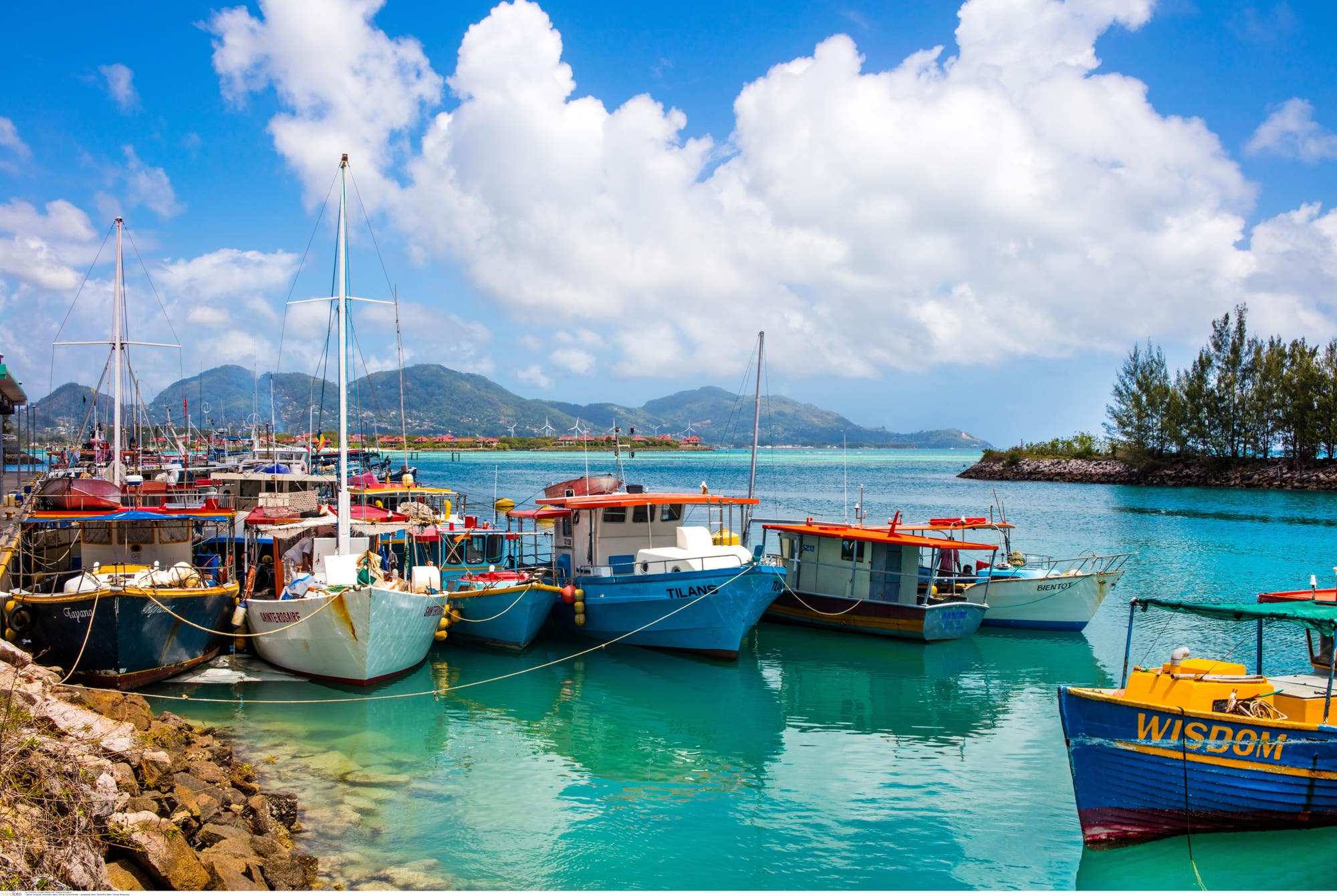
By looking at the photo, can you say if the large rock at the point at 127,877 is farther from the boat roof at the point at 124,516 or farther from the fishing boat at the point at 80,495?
the fishing boat at the point at 80,495

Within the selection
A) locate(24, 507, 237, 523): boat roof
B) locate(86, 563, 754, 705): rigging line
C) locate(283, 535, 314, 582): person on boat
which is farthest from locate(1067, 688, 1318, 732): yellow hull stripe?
locate(283, 535, 314, 582): person on boat

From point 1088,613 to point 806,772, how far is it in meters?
13.9

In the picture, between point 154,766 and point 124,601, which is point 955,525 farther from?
point 124,601

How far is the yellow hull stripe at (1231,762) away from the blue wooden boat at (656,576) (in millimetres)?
9224

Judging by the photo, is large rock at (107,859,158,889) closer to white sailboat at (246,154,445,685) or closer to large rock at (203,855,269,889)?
large rock at (203,855,269,889)

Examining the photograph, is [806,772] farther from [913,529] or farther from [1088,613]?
[1088,613]

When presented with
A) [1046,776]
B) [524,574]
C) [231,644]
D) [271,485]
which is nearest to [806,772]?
[1046,776]

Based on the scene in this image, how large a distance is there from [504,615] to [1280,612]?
15030mm

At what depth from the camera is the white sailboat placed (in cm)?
1605

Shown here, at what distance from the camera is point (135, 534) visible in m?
18.8

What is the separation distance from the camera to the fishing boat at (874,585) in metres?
21.3

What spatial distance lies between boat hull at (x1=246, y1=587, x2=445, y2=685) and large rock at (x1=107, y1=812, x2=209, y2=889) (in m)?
7.82

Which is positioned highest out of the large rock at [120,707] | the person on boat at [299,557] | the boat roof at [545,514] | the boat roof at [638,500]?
the boat roof at [638,500]

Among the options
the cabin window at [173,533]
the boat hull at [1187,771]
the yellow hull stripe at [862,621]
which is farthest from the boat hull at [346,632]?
the boat hull at [1187,771]
